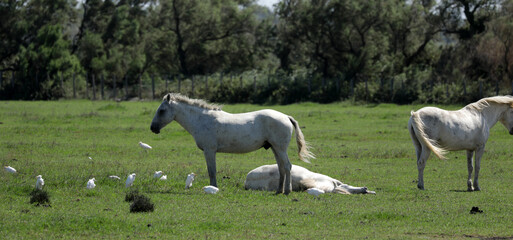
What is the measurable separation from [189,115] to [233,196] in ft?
7.60

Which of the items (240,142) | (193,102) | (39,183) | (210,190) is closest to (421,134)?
(240,142)

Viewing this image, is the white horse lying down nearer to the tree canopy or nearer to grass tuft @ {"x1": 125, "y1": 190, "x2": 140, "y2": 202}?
grass tuft @ {"x1": 125, "y1": 190, "x2": 140, "y2": 202}

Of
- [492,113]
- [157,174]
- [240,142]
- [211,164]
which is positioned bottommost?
[157,174]

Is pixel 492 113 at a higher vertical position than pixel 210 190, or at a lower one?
higher

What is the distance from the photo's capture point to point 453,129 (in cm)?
1590

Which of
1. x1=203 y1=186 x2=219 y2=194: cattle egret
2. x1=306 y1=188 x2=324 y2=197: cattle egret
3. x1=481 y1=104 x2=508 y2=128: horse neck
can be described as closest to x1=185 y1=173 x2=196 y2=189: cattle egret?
x1=203 y1=186 x2=219 y2=194: cattle egret

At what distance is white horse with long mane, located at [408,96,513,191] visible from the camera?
1552 cm

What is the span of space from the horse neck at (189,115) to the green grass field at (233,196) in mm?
1332

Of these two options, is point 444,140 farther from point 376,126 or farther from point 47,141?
point 376,126

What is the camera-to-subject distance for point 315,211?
12.2 metres

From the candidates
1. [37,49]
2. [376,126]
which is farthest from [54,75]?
[376,126]

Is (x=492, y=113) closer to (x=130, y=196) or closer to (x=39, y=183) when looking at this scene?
(x=130, y=196)

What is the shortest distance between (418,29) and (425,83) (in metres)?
9.46

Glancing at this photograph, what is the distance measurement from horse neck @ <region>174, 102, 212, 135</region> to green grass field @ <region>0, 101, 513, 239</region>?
133 cm
